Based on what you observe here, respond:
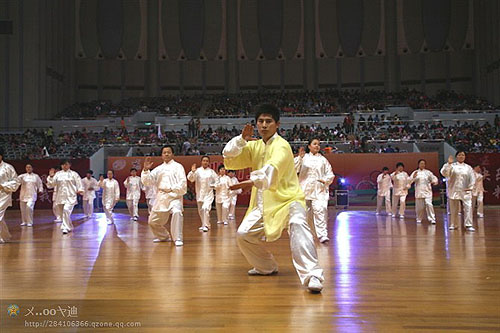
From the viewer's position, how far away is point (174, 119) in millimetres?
29562

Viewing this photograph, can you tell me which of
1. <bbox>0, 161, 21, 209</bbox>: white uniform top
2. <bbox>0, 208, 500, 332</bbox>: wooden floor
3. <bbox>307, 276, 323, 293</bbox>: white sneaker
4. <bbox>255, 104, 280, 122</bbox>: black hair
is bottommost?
<bbox>0, 208, 500, 332</bbox>: wooden floor

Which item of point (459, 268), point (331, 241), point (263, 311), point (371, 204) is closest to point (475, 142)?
point (371, 204)

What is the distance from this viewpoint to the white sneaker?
5.27 metres

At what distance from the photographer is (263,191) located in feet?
19.5

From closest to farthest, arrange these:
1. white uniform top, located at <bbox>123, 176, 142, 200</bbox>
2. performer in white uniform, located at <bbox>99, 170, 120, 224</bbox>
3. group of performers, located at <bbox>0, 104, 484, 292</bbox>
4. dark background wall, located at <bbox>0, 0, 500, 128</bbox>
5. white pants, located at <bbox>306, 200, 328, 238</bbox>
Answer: group of performers, located at <bbox>0, 104, 484, 292</bbox>, white pants, located at <bbox>306, 200, 328, 238</bbox>, performer in white uniform, located at <bbox>99, 170, 120, 224</bbox>, white uniform top, located at <bbox>123, 176, 142, 200</bbox>, dark background wall, located at <bbox>0, 0, 500, 128</bbox>

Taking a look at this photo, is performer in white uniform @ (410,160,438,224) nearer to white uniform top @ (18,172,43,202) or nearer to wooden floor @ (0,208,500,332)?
wooden floor @ (0,208,500,332)

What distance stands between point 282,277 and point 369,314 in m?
1.86

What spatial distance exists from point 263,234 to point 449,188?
8.08 meters

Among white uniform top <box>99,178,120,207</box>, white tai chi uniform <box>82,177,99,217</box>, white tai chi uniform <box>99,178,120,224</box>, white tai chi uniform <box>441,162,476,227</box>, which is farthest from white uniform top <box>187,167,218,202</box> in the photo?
white tai chi uniform <box>441,162,476,227</box>

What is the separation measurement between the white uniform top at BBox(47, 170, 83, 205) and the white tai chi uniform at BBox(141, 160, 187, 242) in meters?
4.12

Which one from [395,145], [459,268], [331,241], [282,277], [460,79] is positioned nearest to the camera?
[282,277]

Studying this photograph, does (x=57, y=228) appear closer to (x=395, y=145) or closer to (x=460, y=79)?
(x=395, y=145)

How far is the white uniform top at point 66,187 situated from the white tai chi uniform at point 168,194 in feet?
13.5

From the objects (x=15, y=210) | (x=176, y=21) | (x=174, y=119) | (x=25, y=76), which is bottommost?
(x=15, y=210)
